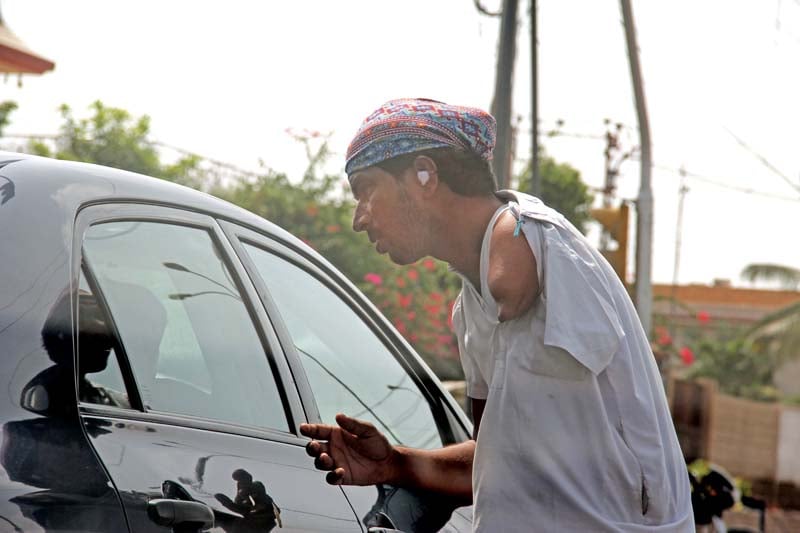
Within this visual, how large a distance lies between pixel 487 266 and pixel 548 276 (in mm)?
144

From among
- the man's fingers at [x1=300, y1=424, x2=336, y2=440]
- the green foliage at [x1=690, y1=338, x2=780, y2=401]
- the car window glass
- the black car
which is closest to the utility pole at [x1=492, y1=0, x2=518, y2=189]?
the black car

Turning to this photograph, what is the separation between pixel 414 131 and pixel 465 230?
21 centimetres

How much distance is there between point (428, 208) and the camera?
7.50ft

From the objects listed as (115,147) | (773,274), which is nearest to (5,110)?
(115,147)

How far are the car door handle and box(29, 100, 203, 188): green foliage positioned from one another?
642cm

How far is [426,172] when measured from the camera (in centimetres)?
227

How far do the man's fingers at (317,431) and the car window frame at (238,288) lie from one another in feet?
0.14

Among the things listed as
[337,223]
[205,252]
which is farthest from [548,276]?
[337,223]

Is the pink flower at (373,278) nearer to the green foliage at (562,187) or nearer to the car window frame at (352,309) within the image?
the car window frame at (352,309)

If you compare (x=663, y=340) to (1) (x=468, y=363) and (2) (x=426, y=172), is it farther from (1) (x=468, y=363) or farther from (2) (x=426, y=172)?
(2) (x=426, y=172)


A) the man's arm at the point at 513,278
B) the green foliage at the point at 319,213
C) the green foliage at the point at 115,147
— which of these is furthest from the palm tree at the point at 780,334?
the man's arm at the point at 513,278

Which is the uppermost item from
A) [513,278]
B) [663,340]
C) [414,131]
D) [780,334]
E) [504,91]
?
[504,91]

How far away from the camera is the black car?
1.74m

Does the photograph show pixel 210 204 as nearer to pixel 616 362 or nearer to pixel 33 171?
pixel 33 171
